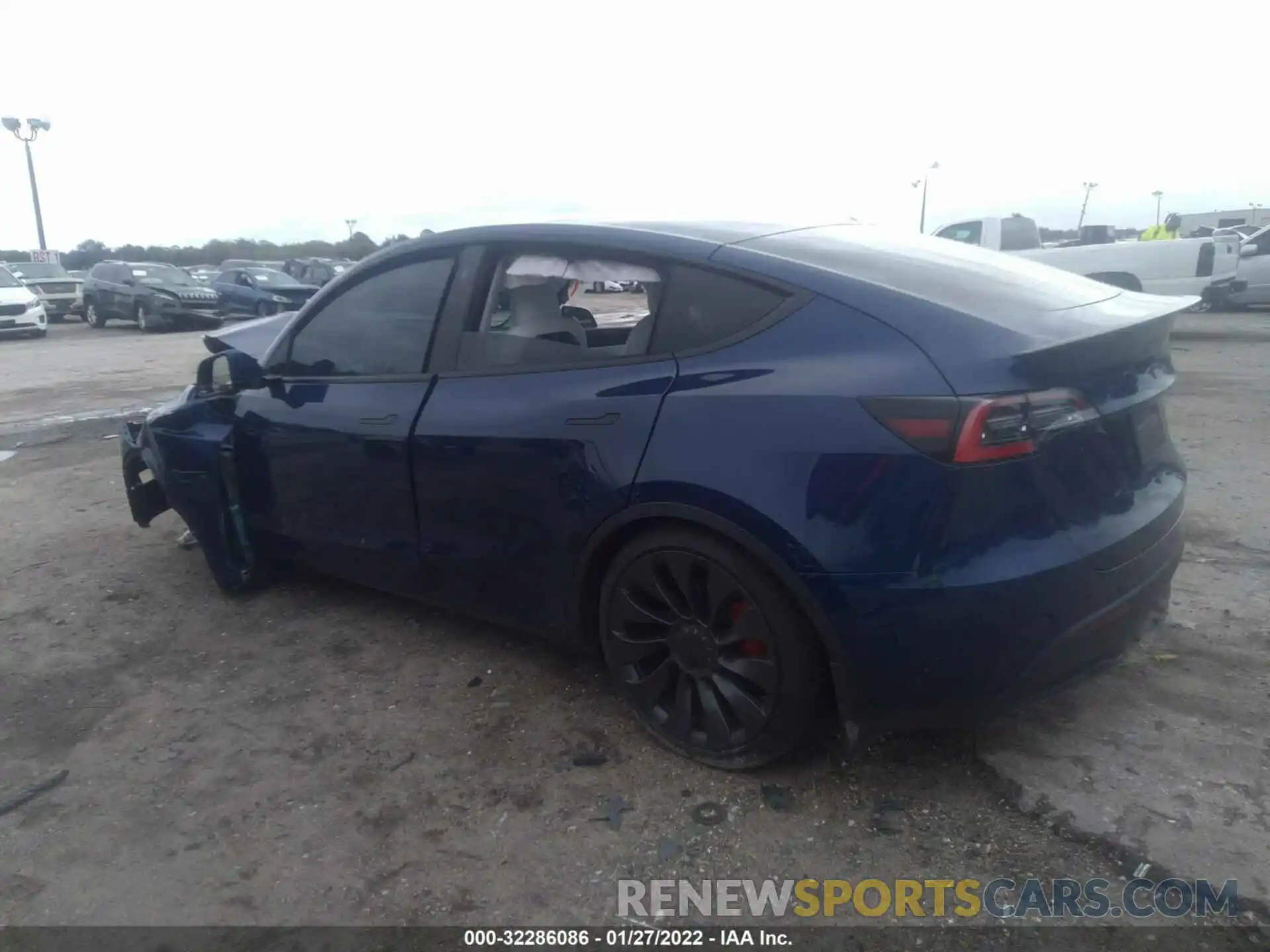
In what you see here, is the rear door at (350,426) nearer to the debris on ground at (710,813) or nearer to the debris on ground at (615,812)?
the debris on ground at (615,812)

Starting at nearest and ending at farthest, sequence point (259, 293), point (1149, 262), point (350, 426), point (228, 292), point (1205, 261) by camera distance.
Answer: point (350, 426), point (1205, 261), point (1149, 262), point (259, 293), point (228, 292)

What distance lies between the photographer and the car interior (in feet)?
10.8

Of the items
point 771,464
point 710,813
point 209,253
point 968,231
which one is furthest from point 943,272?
point 209,253

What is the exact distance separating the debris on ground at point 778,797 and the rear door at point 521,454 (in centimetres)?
87

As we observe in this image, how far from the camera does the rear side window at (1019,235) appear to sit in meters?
16.9

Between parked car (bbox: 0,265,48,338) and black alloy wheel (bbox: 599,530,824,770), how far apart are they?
22371 millimetres

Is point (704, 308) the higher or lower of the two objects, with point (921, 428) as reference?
higher

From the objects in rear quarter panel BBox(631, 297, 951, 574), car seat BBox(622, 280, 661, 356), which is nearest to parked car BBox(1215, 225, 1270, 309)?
car seat BBox(622, 280, 661, 356)

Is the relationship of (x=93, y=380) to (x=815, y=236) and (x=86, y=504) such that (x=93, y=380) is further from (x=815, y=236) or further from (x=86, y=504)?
(x=815, y=236)

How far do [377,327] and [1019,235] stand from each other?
625 inches

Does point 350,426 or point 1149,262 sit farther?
point 1149,262

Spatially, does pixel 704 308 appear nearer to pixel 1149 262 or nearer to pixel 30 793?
pixel 30 793

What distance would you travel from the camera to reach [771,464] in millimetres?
2682

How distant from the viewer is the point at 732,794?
2959 millimetres
